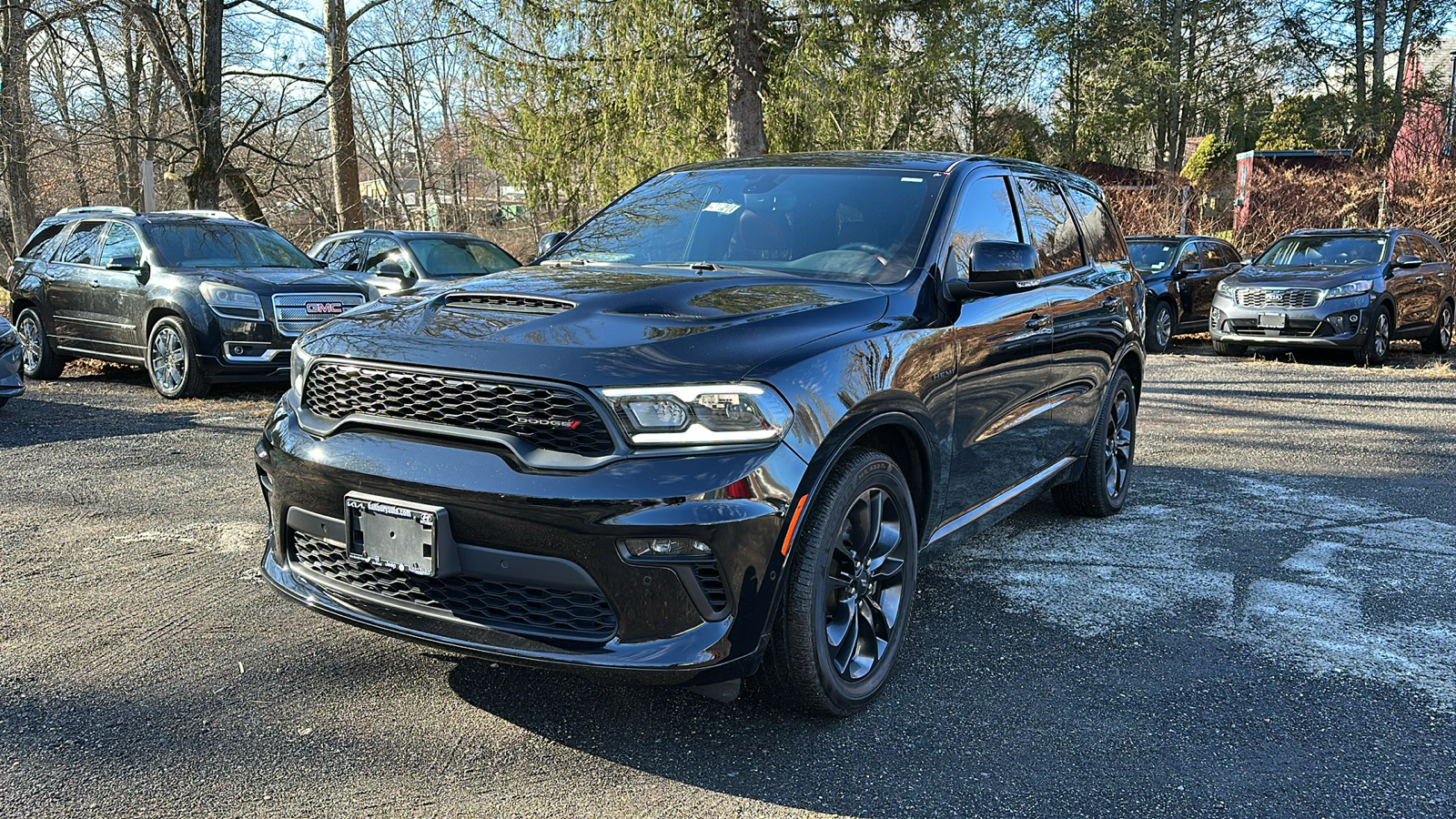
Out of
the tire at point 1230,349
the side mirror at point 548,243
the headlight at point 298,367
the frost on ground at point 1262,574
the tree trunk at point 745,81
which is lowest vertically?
the frost on ground at point 1262,574

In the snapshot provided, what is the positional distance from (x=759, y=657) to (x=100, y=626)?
102 inches

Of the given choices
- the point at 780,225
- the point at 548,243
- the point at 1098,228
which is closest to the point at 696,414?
the point at 780,225

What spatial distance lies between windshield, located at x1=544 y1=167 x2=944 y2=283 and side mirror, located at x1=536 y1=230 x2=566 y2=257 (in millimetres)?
106

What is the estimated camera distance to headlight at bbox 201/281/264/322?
31.7 feet

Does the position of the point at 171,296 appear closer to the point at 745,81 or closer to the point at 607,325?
the point at 607,325

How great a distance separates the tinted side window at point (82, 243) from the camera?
11.0 metres

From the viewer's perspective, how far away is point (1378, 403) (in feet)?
34.1

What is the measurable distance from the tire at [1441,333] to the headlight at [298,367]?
622 inches

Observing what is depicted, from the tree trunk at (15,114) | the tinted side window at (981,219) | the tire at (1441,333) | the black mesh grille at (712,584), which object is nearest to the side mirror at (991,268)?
the tinted side window at (981,219)

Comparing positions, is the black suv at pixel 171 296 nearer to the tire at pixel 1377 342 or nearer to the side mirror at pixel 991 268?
the side mirror at pixel 991 268

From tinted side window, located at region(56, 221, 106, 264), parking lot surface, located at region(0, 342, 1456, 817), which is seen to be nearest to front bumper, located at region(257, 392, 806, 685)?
parking lot surface, located at region(0, 342, 1456, 817)

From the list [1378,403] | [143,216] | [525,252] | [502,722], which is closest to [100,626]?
[502,722]

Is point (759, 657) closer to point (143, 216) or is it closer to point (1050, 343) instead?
point (1050, 343)

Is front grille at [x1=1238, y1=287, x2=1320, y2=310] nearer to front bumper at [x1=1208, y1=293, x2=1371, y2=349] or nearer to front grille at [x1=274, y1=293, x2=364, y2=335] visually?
front bumper at [x1=1208, y1=293, x2=1371, y2=349]
